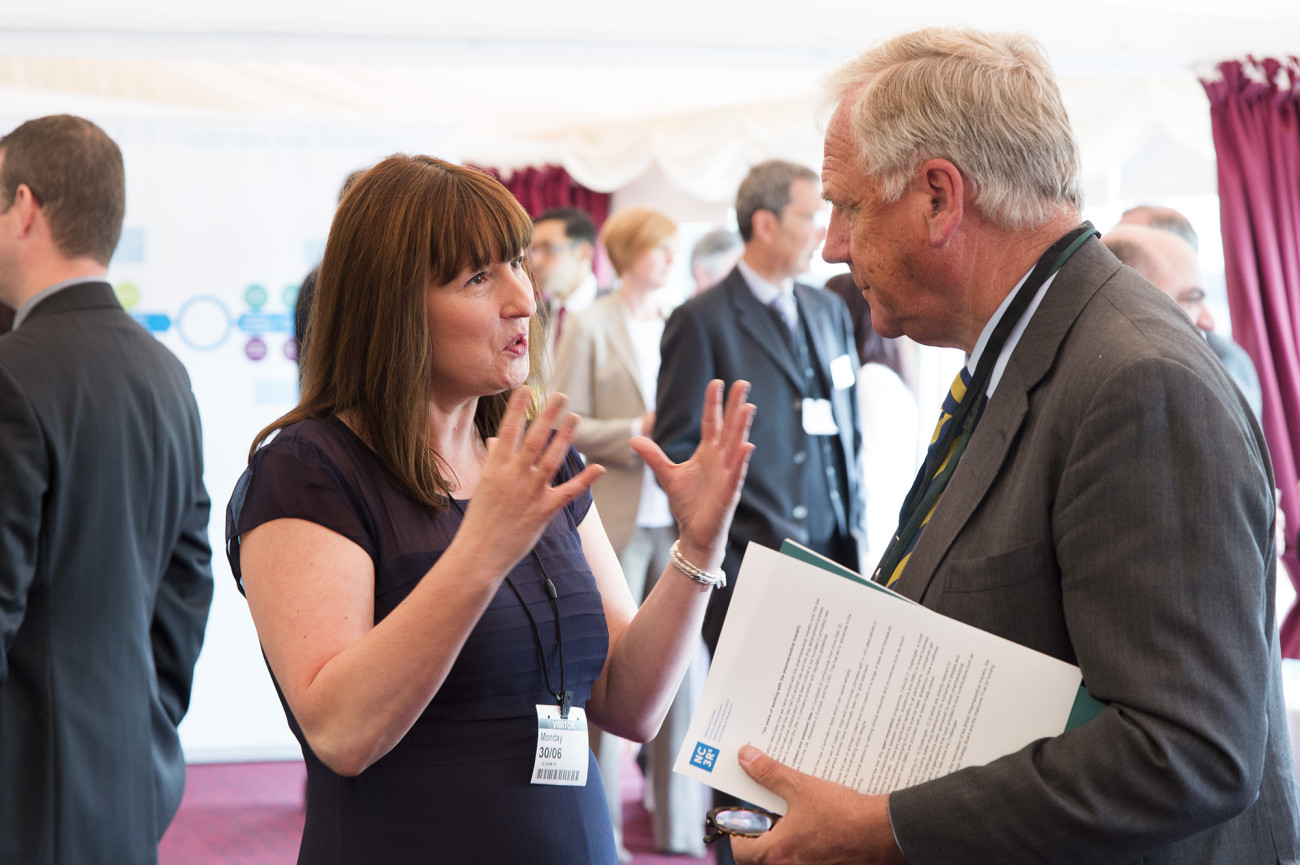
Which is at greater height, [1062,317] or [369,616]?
[1062,317]

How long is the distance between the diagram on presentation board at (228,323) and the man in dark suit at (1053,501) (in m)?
3.40

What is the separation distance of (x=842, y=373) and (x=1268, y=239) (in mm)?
2409

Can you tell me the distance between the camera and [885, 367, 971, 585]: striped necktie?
4.24 feet

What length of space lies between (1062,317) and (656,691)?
786mm

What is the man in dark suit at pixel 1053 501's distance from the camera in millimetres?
1006

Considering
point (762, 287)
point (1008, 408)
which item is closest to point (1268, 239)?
point (762, 287)

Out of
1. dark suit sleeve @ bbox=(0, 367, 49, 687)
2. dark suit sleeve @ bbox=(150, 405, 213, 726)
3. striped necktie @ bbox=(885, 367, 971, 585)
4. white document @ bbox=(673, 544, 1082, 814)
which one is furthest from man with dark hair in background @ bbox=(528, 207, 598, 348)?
white document @ bbox=(673, 544, 1082, 814)

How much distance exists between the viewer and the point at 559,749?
1.50 metres

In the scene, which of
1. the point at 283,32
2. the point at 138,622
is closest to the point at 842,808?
the point at 138,622

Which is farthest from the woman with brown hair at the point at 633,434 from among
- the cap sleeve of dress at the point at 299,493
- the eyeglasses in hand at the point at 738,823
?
the eyeglasses in hand at the point at 738,823

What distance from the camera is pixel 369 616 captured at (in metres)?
1.39

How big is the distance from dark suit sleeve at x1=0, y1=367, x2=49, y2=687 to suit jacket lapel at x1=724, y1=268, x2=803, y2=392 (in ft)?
6.15

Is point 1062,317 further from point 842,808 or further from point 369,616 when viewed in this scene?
point 369,616

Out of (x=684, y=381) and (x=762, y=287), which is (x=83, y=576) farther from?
(x=762, y=287)
